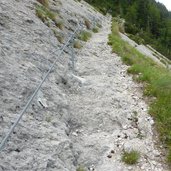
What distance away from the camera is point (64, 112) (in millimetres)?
12570

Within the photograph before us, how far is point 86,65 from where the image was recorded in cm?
1962

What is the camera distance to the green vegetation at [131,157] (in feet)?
34.6

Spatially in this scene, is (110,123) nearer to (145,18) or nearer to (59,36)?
(59,36)

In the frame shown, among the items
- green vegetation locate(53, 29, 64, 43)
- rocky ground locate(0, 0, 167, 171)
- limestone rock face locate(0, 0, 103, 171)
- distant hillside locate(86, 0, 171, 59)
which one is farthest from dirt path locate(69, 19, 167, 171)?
distant hillside locate(86, 0, 171, 59)

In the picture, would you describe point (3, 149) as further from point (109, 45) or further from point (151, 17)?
point (151, 17)

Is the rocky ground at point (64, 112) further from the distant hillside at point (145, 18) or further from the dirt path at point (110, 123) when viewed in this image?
the distant hillside at point (145, 18)

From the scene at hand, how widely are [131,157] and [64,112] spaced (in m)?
3.13

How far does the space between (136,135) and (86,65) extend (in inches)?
325

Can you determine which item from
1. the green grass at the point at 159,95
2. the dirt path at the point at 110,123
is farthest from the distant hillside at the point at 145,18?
the dirt path at the point at 110,123

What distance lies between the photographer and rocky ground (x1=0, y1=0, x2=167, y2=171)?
31.1 feet

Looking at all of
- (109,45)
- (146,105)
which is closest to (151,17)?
(109,45)

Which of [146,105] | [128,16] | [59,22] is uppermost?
[146,105]

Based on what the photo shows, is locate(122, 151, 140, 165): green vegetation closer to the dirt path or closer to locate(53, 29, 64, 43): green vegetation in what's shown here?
the dirt path

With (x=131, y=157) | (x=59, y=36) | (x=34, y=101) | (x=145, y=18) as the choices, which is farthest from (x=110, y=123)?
(x=145, y=18)
